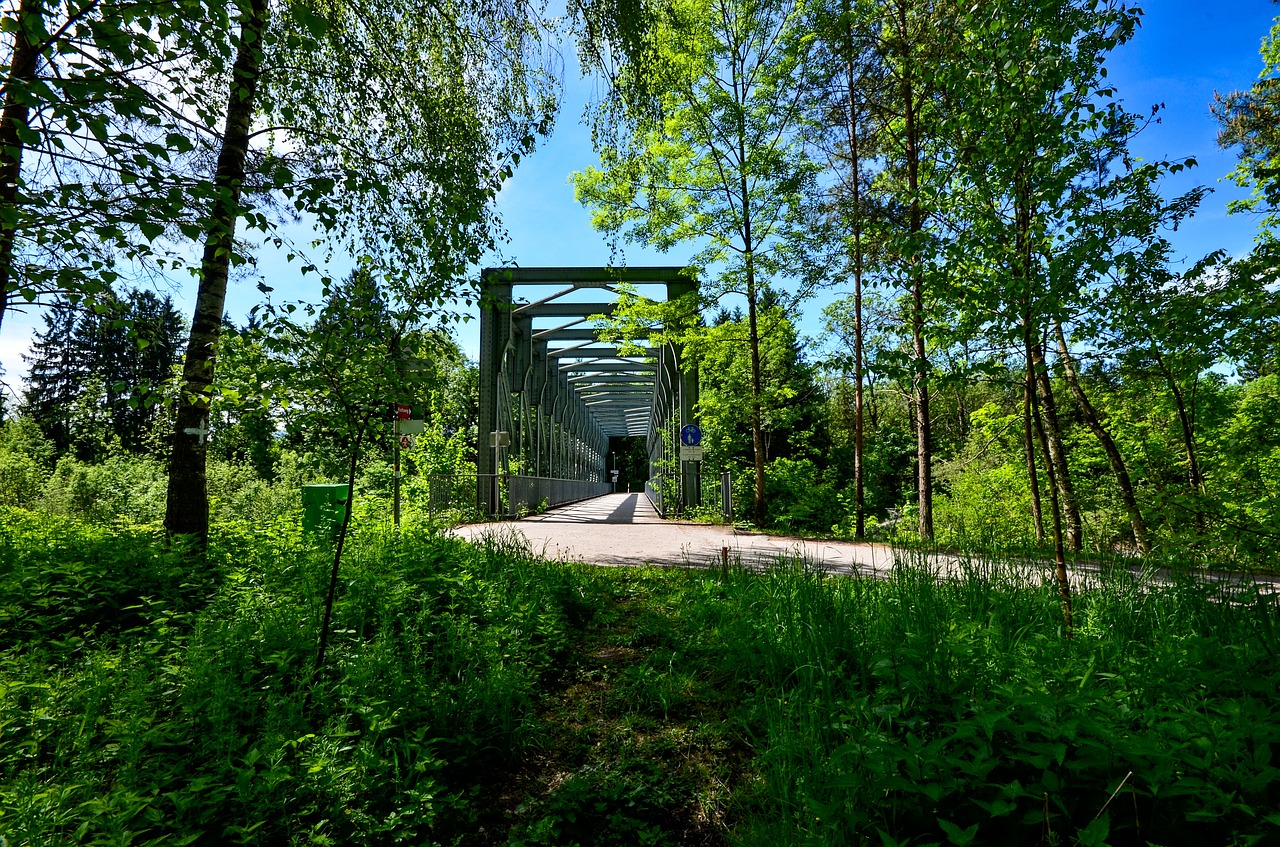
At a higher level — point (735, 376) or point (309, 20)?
point (735, 376)

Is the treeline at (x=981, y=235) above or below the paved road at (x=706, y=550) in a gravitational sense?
above

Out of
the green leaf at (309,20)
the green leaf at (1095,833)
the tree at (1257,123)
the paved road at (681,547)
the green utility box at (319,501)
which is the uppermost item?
the tree at (1257,123)

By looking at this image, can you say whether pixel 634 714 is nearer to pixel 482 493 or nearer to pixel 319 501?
pixel 319 501

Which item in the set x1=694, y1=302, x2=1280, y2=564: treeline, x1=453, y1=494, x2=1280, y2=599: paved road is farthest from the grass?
x1=694, y1=302, x2=1280, y2=564: treeline

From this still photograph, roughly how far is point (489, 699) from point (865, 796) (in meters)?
1.84

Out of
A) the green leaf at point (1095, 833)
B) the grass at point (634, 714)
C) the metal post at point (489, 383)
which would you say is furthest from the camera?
the metal post at point (489, 383)

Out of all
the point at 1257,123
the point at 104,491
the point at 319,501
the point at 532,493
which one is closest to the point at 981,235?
the point at 319,501

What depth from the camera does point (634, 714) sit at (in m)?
3.04

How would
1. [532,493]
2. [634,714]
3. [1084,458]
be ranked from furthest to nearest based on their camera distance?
[532,493] → [1084,458] → [634,714]

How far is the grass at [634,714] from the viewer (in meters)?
1.71

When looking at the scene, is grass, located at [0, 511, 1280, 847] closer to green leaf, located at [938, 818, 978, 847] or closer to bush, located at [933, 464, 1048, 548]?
green leaf, located at [938, 818, 978, 847]

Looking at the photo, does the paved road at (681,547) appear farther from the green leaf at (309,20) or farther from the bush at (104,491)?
the bush at (104,491)

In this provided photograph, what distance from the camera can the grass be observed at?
1711 mm

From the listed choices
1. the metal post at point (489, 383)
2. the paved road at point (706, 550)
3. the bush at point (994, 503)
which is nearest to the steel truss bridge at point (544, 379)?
the metal post at point (489, 383)
